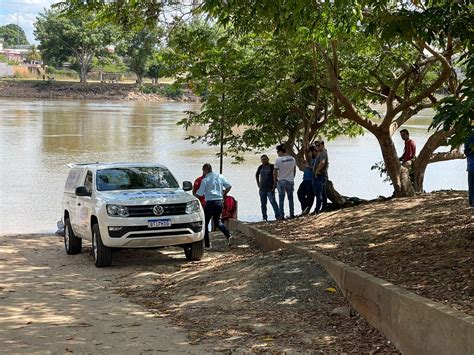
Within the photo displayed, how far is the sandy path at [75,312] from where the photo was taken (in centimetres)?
671

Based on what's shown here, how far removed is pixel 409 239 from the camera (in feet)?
29.1

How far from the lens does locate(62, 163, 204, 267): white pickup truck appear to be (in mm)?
11477

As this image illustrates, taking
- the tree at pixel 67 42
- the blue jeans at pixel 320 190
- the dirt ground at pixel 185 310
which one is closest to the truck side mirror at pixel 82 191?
the dirt ground at pixel 185 310

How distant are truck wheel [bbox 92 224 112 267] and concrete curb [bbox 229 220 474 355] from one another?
4712 millimetres

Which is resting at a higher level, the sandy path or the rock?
the rock

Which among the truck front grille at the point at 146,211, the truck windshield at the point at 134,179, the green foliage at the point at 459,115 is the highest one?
the green foliage at the point at 459,115

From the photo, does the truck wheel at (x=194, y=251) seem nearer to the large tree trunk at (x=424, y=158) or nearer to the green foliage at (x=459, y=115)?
the large tree trunk at (x=424, y=158)

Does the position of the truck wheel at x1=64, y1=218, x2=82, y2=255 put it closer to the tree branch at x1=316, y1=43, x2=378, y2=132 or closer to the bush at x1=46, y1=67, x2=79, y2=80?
the tree branch at x1=316, y1=43, x2=378, y2=132

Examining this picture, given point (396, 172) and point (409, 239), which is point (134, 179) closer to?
point (396, 172)

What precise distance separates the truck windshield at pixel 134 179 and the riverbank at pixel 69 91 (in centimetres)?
8364

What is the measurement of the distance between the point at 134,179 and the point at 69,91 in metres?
87.4

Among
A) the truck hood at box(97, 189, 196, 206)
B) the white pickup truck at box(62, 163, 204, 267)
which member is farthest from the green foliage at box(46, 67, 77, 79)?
the truck hood at box(97, 189, 196, 206)

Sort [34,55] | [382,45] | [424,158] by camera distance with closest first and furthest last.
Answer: [382,45] → [424,158] → [34,55]

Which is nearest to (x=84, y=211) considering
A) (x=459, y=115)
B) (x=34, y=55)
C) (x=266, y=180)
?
(x=266, y=180)
